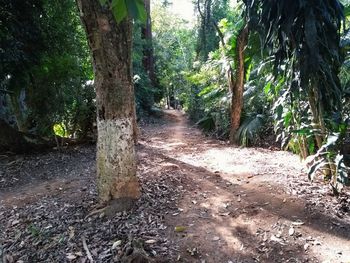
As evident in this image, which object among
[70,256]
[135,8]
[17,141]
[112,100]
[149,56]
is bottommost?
[70,256]

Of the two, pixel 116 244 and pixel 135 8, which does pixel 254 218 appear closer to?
pixel 116 244

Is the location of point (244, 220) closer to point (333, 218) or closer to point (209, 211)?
point (209, 211)

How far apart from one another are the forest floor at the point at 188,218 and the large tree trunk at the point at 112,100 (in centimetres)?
32

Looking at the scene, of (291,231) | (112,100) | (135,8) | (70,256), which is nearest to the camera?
(135,8)

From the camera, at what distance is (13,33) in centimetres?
621

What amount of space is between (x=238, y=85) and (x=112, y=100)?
15.2 feet

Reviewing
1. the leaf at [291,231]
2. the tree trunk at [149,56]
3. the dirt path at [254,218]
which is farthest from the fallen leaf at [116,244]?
the tree trunk at [149,56]

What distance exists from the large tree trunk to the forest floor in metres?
0.32

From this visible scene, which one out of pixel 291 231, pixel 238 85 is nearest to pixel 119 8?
pixel 291 231

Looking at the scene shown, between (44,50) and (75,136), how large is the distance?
1.94 meters

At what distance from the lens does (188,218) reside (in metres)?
3.58

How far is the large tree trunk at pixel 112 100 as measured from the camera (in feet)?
10.8

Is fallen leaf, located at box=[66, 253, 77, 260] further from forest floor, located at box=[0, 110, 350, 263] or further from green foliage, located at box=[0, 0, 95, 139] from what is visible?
green foliage, located at box=[0, 0, 95, 139]

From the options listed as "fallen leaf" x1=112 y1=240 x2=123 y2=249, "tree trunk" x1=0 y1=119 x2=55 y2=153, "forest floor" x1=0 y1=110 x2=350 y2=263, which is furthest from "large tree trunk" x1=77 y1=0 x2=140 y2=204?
"tree trunk" x1=0 y1=119 x2=55 y2=153
